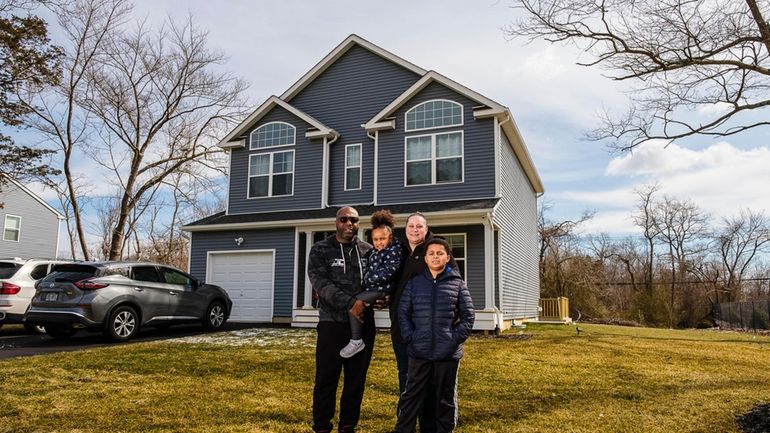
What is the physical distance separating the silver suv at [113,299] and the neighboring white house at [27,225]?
1879 centimetres

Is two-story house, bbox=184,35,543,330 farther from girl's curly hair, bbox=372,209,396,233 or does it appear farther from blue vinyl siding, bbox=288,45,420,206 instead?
girl's curly hair, bbox=372,209,396,233

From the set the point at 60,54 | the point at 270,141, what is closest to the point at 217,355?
the point at 270,141

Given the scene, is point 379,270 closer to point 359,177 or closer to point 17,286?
point 17,286

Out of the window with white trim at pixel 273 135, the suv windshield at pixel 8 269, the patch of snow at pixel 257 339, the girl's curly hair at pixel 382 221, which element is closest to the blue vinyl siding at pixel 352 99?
the window with white trim at pixel 273 135

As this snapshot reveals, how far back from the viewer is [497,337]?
10.7m

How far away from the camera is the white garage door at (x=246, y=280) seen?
45.7 feet

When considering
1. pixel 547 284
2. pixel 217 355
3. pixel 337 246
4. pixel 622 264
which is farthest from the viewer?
pixel 622 264

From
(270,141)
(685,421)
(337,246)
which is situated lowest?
(685,421)

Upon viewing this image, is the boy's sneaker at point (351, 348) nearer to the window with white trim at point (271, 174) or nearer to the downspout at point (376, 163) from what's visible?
the downspout at point (376, 163)

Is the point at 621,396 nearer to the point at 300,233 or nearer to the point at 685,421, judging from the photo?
the point at 685,421

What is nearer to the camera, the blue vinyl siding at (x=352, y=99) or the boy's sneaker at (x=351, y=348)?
the boy's sneaker at (x=351, y=348)

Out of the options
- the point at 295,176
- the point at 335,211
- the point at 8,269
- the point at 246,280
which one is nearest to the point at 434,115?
the point at 335,211

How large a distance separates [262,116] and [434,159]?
221 inches

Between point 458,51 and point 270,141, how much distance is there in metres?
6.45
